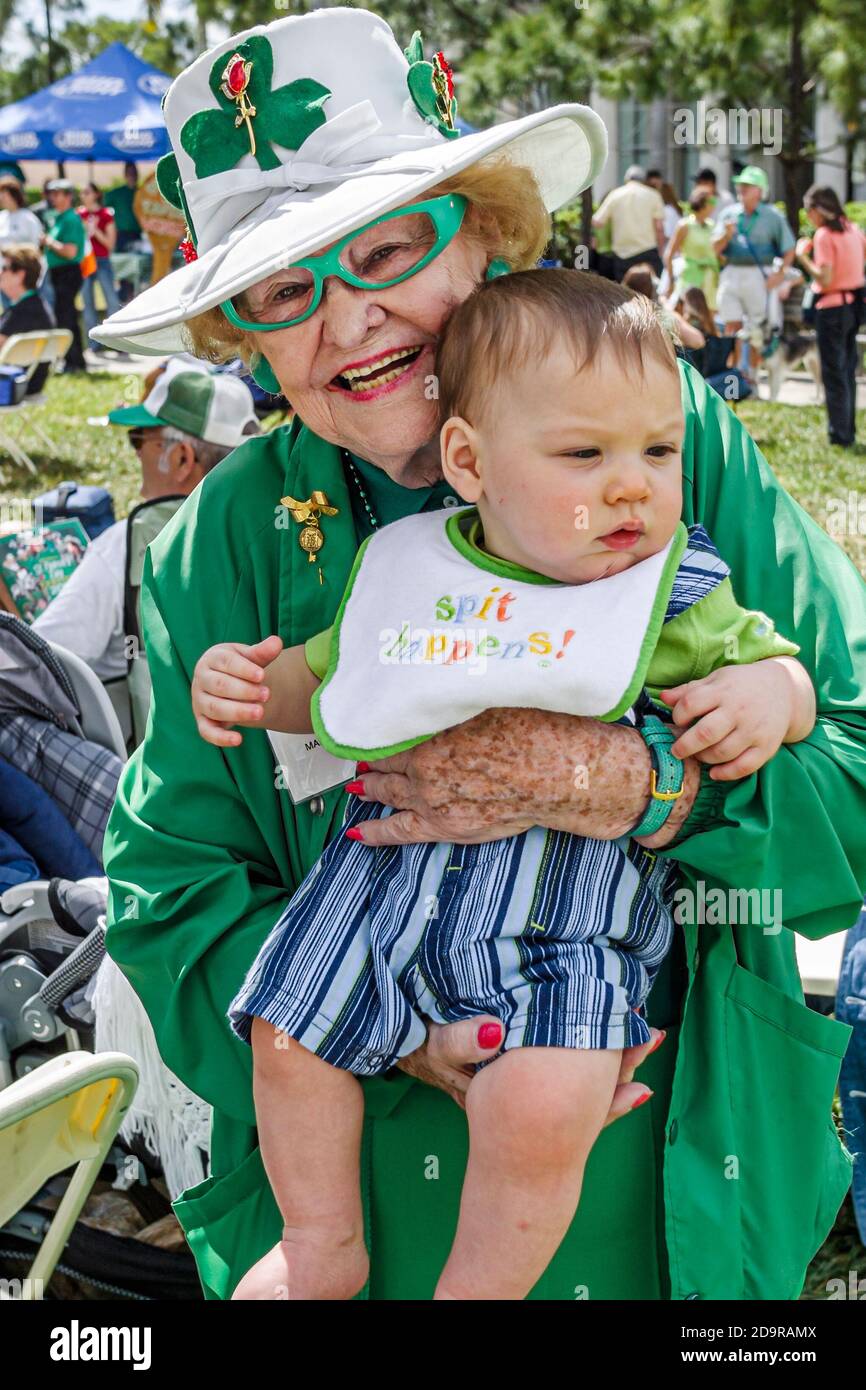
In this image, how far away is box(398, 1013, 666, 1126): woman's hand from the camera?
1628 millimetres

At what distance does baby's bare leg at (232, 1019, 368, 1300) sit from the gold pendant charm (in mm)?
578

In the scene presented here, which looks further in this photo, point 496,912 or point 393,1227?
point 393,1227

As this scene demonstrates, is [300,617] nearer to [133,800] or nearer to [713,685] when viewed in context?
[133,800]

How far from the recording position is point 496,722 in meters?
1.72

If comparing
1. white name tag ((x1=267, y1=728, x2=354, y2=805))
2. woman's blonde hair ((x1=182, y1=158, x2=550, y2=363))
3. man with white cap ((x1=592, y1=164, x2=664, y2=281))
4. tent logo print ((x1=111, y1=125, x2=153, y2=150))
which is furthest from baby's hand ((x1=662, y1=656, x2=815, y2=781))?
tent logo print ((x1=111, y1=125, x2=153, y2=150))

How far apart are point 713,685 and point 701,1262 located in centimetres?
65

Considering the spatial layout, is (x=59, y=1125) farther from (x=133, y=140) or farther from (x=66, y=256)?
(x=133, y=140)

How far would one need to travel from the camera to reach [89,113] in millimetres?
20297

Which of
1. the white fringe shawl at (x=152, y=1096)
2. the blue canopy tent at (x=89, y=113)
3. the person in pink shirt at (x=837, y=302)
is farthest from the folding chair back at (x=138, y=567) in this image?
the blue canopy tent at (x=89, y=113)

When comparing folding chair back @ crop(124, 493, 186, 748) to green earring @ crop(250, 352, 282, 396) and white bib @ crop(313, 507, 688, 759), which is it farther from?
white bib @ crop(313, 507, 688, 759)

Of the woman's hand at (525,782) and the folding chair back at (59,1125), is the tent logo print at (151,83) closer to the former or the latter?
the folding chair back at (59,1125)

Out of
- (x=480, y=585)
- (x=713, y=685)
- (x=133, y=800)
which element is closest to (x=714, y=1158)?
(x=713, y=685)

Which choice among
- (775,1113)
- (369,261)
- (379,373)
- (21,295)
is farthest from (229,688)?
(21,295)

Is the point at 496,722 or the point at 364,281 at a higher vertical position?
the point at 364,281
